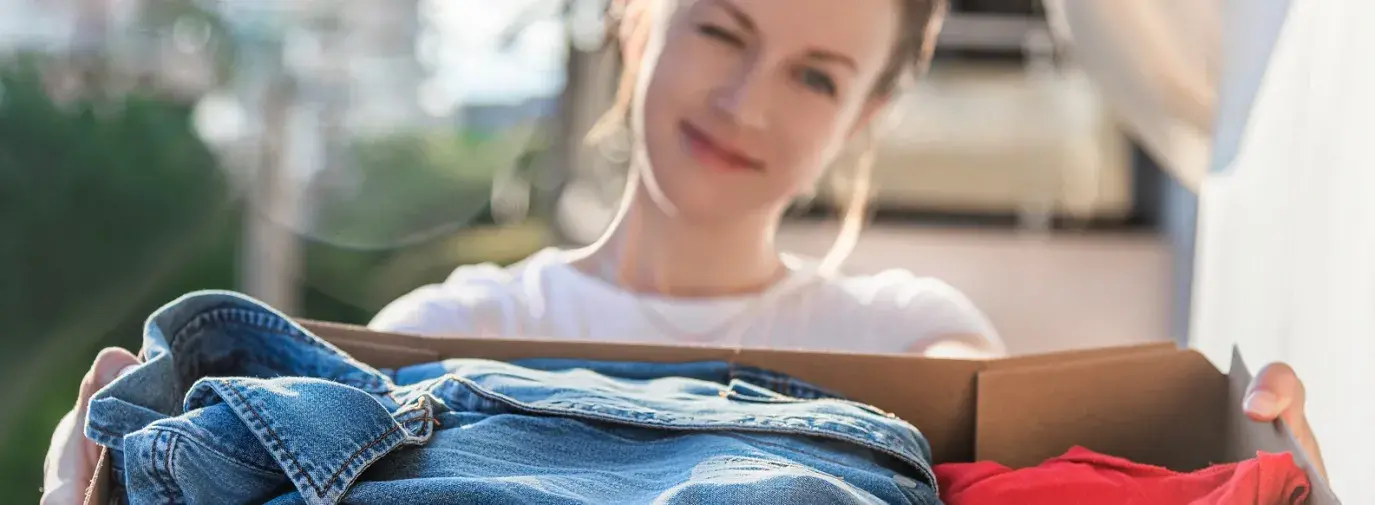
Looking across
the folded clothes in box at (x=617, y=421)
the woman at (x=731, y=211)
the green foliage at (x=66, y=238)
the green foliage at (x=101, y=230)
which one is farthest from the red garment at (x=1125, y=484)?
the green foliage at (x=66, y=238)

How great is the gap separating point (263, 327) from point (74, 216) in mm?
1193

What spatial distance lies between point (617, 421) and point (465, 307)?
37cm

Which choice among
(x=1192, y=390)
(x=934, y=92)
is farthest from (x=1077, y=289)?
(x=1192, y=390)

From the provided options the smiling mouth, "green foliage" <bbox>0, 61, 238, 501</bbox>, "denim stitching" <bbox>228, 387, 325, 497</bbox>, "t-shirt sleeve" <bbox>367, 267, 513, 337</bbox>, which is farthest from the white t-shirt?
"green foliage" <bbox>0, 61, 238, 501</bbox>

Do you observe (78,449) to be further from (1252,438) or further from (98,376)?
(1252,438)

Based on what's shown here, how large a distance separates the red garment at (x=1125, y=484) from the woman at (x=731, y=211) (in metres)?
0.28

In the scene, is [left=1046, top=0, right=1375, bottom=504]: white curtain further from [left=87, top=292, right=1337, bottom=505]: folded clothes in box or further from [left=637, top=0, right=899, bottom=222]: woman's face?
[left=637, top=0, right=899, bottom=222]: woman's face

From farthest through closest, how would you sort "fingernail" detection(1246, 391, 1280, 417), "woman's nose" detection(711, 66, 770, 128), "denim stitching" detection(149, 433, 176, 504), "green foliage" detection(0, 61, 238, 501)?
1. "green foliage" detection(0, 61, 238, 501)
2. "woman's nose" detection(711, 66, 770, 128)
3. "fingernail" detection(1246, 391, 1280, 417)
4. "denim stitching" detection(149, 433, 176, 504)

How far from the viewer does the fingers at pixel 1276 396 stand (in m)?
0.58

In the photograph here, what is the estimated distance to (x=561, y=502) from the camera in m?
0.49

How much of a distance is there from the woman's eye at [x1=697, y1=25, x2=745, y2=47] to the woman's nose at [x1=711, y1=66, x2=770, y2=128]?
0.02 m

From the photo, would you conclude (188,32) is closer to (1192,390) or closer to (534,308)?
Result: (534,308)

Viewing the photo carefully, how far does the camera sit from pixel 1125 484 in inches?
21.9

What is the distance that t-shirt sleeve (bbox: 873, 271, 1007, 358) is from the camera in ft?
2.97
